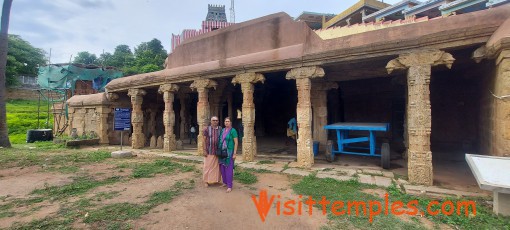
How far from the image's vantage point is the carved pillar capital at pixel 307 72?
6.45 m

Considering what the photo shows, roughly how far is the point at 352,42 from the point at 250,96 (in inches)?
136

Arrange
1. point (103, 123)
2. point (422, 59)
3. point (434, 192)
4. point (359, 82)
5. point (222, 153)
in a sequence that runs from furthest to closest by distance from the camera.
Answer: point (103, 123) → point (359, 82) → point (422, 59) → point (222, 153) → point (434, 192)

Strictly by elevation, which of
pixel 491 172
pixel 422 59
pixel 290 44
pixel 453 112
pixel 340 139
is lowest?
pixel 491 172

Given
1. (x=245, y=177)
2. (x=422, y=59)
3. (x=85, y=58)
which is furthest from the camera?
(x=85, y=58)

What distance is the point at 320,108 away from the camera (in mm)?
8867

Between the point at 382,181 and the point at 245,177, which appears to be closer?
the point at 382,181

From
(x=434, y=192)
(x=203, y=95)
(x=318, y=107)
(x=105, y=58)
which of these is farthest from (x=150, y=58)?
(x=434, y=192)

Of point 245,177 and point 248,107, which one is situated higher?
point 248,107

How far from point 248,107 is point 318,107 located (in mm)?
Result: 2914

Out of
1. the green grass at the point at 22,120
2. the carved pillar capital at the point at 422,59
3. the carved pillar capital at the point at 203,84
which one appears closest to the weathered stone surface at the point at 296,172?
the carved pillar capital at the point at 422,59

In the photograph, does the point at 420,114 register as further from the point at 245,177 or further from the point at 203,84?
the point at 203,84

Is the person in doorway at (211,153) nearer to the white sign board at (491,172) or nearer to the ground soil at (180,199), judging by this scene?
the ground soil at (180,199)

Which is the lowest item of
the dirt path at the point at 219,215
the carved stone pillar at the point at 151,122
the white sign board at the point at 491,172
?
the dirt path at the point at 219,215

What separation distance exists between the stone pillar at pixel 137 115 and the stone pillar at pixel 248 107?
5667mm
